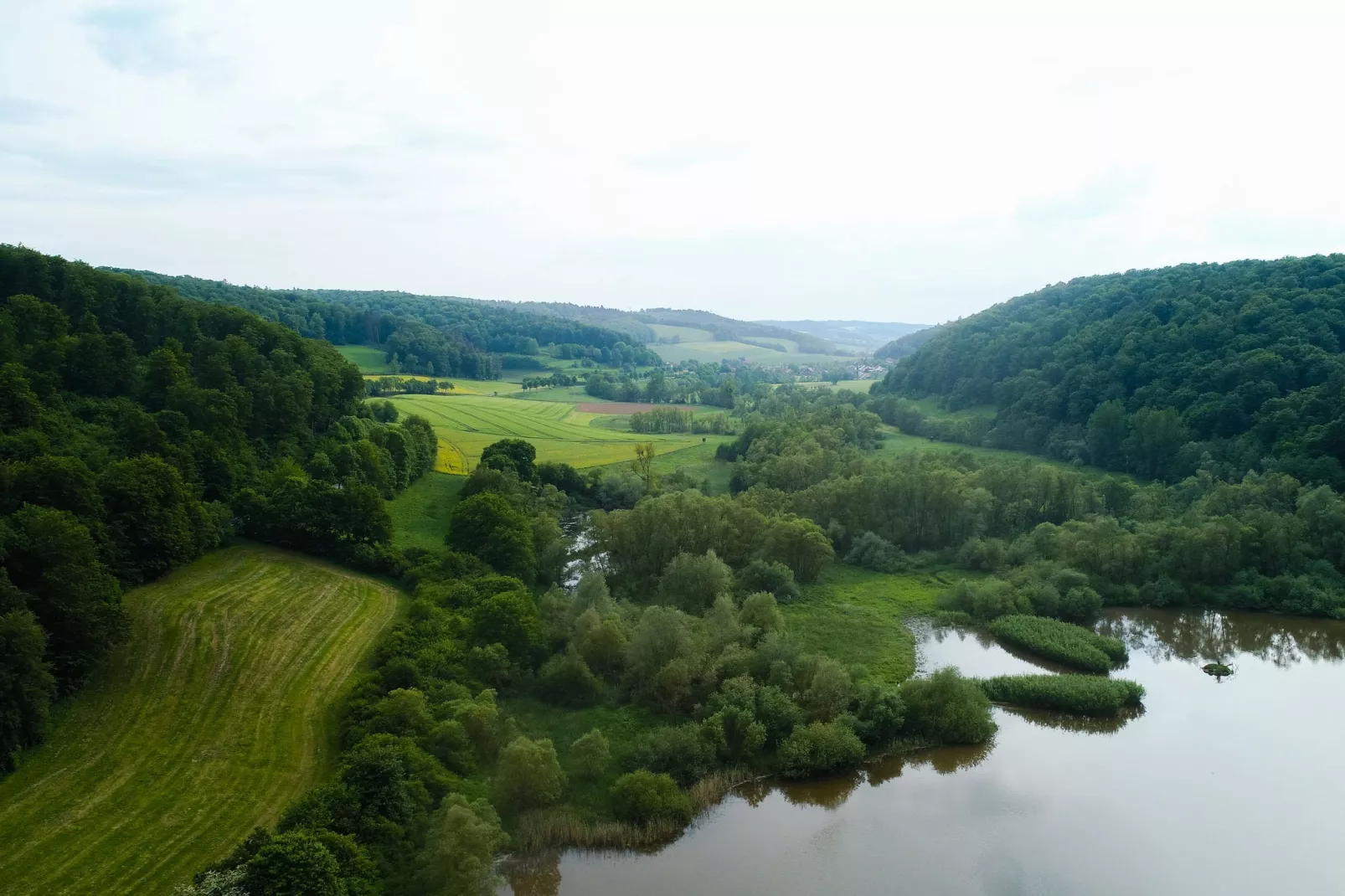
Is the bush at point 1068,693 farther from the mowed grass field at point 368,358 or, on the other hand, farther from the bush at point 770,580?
the mowed grass field at point 368,358

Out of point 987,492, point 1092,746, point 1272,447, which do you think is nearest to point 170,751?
point 1092,746

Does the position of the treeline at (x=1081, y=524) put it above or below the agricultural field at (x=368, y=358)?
below

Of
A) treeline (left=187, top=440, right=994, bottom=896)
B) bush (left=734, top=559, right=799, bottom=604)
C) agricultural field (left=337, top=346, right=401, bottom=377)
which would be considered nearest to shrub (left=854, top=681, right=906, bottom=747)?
treeline (left=187, top=440, right=994, bottom=896)

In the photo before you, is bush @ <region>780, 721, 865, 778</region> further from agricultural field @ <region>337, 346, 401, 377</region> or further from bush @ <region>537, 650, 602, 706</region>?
agricultural field @ <region>337, 346, 401, 377</region>

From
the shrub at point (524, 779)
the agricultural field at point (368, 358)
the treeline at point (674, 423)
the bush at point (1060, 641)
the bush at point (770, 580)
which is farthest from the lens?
the agricultural field at point (368, 358)

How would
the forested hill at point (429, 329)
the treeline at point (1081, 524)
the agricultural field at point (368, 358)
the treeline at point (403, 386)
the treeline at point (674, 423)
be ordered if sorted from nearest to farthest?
1. the treeline at point (1081, 524)
2. the treeline at point (674, 423)
3. the treeline at point (403, 386)
4. the forested hill at point (429, 329)
5. the agricultural field at point (368, 358)

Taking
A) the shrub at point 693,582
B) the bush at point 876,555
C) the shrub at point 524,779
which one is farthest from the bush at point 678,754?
the bush at point 876,555
